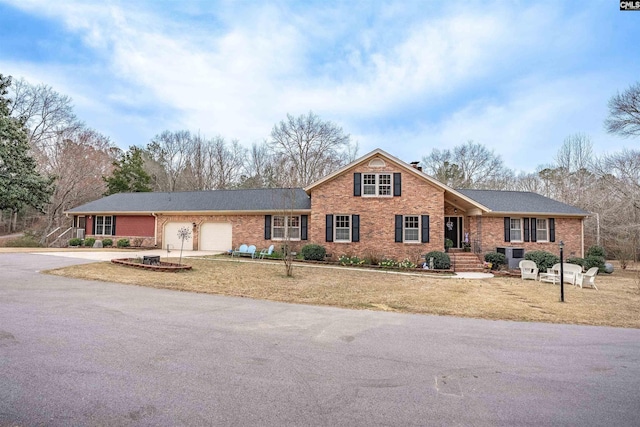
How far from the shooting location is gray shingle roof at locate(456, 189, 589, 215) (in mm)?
19156

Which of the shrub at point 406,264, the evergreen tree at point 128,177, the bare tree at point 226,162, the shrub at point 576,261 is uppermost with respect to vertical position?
the bare tree at point 226,162

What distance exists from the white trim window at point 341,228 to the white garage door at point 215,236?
279 inches

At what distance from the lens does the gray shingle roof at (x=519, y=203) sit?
62.8 feet

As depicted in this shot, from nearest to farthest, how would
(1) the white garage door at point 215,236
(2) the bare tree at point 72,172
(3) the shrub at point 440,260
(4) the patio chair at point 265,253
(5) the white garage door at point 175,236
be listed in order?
(3) the shrub at point 440,260
(4) the patio chair at point 265,253
(1) the white garage door at point 215,236
(5) the white garage door at point 175,236
(2) the bare tree at point 72,172

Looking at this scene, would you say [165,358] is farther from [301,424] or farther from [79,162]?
[79,162]

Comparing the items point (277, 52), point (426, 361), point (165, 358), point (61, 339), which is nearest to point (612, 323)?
point (426, 361)

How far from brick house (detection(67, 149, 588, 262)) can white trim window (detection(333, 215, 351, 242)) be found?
0.18 ft

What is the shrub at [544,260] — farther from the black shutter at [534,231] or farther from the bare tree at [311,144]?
the bare tree at [311,144]

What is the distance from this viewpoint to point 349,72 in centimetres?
2052

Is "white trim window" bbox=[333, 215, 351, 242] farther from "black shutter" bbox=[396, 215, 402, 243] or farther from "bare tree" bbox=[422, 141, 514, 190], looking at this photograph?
"bare tree" bbox=[422, 141, 514, 190]

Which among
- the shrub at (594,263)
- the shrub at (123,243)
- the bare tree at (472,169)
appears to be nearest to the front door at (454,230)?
the shrub at (594,263)

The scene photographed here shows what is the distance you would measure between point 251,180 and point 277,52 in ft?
78.0

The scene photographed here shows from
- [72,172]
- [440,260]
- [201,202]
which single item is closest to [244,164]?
[72,172]

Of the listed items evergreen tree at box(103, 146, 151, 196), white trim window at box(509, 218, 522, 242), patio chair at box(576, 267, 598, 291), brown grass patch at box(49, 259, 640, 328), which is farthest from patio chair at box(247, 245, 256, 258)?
evergreen tree at box(103, 146, 151, 196)
